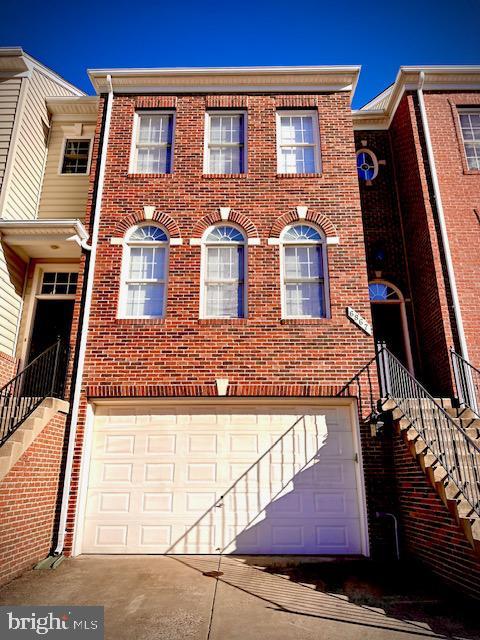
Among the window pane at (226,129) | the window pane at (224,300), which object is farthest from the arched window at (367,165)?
the window pane at (224,300)

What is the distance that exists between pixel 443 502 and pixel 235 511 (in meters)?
3.39

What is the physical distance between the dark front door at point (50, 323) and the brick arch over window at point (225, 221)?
355 centimetres

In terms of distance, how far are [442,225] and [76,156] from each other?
8999mm

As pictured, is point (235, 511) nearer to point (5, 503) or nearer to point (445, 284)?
point (5, 503)

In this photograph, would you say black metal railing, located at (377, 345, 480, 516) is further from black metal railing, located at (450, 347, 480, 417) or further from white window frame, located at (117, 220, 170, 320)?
white window frame, located at (117, 220, 170, 320)

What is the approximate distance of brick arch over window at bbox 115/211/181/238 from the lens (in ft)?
28.6

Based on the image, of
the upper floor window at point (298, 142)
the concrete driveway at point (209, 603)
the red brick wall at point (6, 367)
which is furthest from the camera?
the upper floor window at point (298, 142)

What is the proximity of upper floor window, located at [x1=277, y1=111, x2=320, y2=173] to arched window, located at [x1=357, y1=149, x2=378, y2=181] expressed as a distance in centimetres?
→ 206

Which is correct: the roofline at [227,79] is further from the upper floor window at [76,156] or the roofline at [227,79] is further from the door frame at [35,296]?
the door frame at [35,296]

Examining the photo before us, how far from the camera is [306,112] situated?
977 cm

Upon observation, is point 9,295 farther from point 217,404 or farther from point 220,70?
point 220,70

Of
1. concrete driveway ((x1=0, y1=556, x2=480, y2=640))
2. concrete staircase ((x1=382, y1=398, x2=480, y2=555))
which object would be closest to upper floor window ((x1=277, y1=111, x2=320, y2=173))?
concrete staircase ((x1=382, y1=398, x2=480, y2=555))

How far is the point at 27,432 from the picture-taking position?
20.4 feet

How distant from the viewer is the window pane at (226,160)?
940 centimetres
